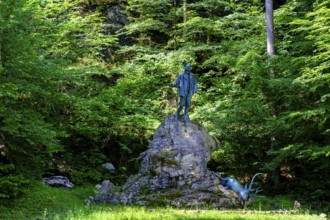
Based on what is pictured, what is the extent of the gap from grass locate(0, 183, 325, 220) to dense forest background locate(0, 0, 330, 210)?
0.46 meters

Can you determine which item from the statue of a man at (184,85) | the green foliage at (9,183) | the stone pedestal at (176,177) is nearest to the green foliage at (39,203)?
the green foliage at (9,183)

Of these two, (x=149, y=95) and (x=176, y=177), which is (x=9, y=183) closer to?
(x=176, y=177)

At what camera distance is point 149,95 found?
Result: 13.8 m

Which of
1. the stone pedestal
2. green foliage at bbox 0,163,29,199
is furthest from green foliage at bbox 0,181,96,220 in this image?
the stone pedestal

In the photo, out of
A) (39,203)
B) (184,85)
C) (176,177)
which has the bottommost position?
(39,203)

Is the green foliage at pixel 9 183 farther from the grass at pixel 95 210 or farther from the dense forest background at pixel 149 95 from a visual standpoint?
the grass at pixel 95 210

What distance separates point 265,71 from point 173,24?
271 inches

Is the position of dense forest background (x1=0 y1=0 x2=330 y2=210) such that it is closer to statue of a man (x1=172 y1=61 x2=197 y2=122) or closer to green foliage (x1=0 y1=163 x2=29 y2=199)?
green foliage (x1=0 y1=163 x2=29 y2=199)

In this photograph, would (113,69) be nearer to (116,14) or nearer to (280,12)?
(116,14)

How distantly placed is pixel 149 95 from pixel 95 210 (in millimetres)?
7583

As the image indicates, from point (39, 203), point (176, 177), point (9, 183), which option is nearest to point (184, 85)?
point (176, 177)

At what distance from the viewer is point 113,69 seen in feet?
46.9

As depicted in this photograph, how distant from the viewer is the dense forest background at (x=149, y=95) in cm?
845

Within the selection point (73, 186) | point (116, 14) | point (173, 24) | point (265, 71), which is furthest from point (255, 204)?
point (116, 14)
